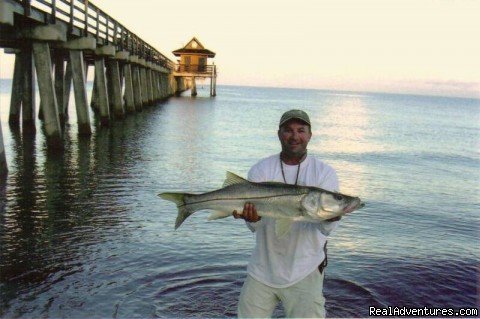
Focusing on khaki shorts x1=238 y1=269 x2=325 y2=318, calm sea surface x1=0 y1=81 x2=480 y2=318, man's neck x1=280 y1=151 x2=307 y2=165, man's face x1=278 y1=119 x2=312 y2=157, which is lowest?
calm sea surface x1=0 y1=81 x2=480 y2=318

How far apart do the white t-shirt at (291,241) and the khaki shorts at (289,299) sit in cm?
5

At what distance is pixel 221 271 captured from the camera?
8.05 m

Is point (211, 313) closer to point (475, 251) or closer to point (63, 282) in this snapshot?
point (63, 282)

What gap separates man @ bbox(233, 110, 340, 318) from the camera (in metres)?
4.04

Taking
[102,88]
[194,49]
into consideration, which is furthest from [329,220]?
[194,49]

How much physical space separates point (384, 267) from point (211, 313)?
3.59 metres

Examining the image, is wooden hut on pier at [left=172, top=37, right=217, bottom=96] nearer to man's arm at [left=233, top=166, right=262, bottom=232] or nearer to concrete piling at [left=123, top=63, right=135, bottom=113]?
concrete piling at [left=123, top=63, right=135, bottom=113]

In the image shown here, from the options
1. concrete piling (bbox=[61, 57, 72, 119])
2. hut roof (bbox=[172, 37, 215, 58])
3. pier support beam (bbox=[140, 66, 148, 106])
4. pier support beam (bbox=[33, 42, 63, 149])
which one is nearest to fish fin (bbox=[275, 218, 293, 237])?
pier support beam (bbox=[33, 42, 63, 149])

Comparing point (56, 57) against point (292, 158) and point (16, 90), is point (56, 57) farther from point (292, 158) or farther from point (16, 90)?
point (292, 158)

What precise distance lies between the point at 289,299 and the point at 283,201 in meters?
0.79

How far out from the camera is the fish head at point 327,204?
3.87m

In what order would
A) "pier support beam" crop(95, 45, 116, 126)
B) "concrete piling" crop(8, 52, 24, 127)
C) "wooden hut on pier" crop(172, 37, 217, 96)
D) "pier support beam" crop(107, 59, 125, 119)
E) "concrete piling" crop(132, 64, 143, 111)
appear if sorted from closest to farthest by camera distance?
"concrete piling" crop(8, 52, 24, 127) → "pier support beam" crop(95, 45, 116, 126) → "pier support beam" crop(107, 59, 125, 119) → "concrete piling" crop(132, 64, 143, 111) → "wooden hut on pier" crop(172, 37, 217, 96)

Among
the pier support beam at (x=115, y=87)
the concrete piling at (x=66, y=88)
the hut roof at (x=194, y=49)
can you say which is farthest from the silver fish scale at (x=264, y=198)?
the hut roof at (x=194, y=49)

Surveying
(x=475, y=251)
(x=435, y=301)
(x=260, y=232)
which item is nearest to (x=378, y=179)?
(x=475, y=251)
